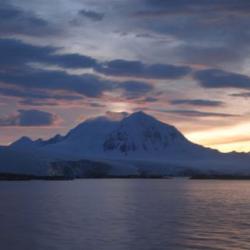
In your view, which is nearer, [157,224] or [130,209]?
[157,224]

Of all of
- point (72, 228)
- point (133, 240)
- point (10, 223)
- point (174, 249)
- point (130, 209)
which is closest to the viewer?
point (174, 249)

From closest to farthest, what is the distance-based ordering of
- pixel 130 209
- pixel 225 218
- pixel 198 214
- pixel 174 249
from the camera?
pixel 174 249
pixel 225 218
pixel 198 214
pixel 130 209

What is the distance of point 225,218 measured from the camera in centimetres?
3919

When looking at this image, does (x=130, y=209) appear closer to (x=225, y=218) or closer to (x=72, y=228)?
(x=225, y=218)

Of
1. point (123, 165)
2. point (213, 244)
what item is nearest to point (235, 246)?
point (213, 244)

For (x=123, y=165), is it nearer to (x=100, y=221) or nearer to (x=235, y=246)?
(x=100, y=221)

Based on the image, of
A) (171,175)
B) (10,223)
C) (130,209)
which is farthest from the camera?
(171,175)

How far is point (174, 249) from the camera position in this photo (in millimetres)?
26328

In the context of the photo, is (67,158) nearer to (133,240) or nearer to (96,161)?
(96,161)

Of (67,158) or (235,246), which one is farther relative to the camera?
(67,158)

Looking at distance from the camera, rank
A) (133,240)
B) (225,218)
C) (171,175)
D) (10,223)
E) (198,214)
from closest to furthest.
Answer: (133,240), (10,223), (225,218), (198,214), (171,175)

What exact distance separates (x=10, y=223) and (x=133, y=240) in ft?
31.7

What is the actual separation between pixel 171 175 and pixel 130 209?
5709 inches

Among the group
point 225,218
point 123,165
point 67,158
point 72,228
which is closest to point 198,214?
point 225,218
